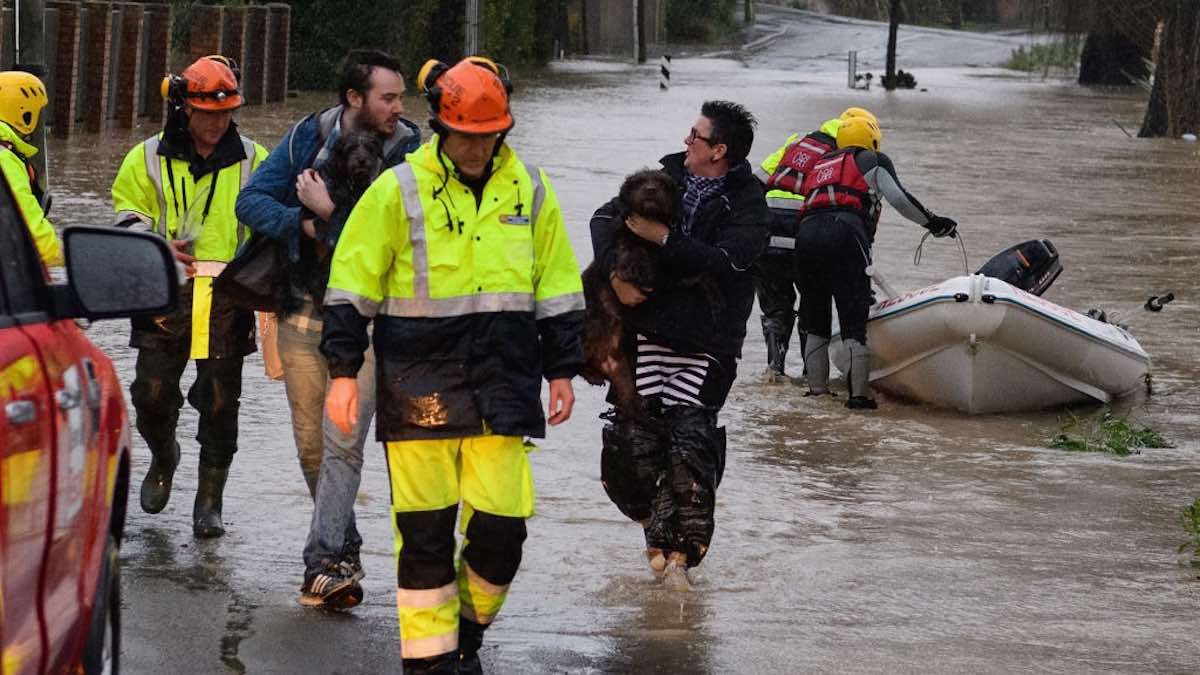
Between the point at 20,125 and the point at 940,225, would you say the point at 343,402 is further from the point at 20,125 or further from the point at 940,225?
the point at 940,225

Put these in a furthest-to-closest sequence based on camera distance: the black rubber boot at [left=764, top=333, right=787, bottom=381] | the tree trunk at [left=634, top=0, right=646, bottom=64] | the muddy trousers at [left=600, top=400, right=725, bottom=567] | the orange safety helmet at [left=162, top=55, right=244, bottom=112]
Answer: the tree trunk at [left=634, top=0, right=646, bottom=64], the black rubber boot at [left=764, top=333, right=787, bottom=381], the orange safety helmet at [left=162, top=55, right=244, bottom=112], the muddy trousers at [left=600, top=400, right=725, bottom=567]

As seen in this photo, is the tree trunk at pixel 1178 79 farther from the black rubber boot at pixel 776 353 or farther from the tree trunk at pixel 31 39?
the black rubber boot at pixel 776 353

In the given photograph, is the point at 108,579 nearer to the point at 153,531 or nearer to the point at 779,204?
the point at 153,531

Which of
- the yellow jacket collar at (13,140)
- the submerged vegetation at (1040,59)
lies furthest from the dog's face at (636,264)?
the submerged vegetation at (1040,59)

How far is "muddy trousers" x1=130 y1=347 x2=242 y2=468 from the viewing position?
754 cm

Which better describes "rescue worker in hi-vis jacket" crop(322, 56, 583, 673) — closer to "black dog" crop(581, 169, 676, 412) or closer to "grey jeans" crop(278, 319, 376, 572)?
"grey jeans" crop(278, 319, 376, 572)

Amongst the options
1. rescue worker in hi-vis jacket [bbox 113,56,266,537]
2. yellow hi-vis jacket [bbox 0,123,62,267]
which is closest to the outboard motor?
rescue worker in hi-vis jacket [bbox 113,56,266,537]

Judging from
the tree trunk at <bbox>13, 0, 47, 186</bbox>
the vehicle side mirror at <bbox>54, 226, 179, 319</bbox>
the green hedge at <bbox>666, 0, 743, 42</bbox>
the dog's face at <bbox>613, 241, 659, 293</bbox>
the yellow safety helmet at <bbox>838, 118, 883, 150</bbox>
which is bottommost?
the dog's face at <bbox>613, 241, 659, 293</bbox>

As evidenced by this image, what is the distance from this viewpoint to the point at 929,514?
8695 mm

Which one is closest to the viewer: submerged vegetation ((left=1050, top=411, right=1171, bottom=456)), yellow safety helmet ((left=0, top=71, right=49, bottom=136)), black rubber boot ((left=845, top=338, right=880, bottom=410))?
yellow safety helmet ((left=0, top=71, right=49, bottom=136))

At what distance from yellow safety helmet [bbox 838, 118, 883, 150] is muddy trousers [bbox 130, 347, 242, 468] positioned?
457cm

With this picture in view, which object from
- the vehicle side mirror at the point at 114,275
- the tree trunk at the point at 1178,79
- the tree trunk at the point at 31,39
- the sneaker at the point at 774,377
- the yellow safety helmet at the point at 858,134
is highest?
Answer: the tree trunk at the point at 1178,79

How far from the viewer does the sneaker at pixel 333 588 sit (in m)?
6.59

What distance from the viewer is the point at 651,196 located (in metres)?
6.89
